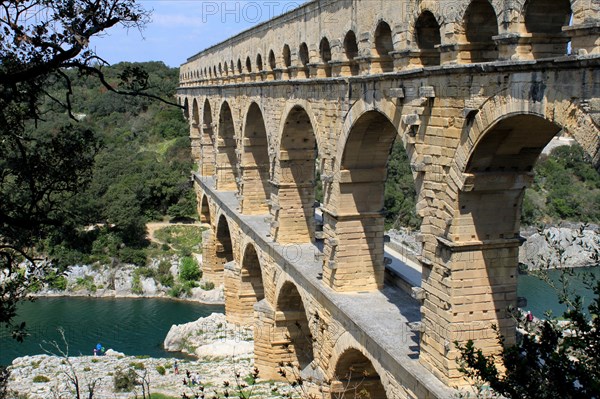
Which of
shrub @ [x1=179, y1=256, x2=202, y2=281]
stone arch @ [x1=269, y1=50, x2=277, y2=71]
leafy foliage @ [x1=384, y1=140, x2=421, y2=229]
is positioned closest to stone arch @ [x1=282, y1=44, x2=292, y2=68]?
stone arch @ [x1=269, y1=50, x2=277, y2=71]

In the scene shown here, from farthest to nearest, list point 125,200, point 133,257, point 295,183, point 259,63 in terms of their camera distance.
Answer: point 125,200, point 133,257, point 259,63, point 295,183

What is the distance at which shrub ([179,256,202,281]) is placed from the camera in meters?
29.0

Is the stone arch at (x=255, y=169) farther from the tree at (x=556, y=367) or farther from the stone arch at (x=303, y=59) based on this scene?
the tree at (x=556, y=367)

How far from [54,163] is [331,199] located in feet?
21.9

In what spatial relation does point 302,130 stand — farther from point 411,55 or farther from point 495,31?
point 495,31

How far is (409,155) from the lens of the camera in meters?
9.52

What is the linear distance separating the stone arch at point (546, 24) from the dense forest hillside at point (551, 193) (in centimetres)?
2217

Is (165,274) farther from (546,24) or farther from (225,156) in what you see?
(546,24)

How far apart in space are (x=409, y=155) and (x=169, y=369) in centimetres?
1230

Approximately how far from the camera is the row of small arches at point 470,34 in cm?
708

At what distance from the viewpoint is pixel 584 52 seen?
608 cm

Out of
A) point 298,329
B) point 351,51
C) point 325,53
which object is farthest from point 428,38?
point 298,329

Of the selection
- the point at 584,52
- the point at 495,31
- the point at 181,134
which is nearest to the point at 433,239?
the point at 495,31

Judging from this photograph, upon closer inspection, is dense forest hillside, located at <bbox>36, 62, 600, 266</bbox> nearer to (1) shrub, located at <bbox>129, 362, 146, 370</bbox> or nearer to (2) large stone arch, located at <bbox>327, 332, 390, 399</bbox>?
(1) shrub, located at <bbox>129, 362, 146, 370</bbox>
